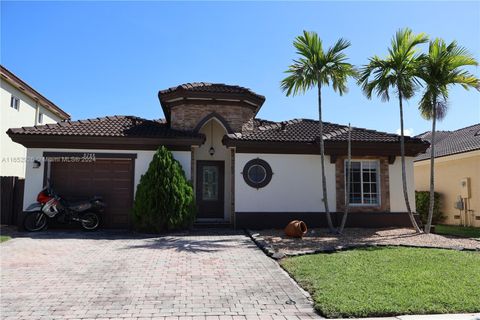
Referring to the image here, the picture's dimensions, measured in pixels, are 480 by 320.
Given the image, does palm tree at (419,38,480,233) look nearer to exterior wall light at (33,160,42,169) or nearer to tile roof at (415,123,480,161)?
tile roof at (415,123,480,161)

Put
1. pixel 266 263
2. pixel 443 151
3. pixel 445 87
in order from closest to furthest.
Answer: pixel 266 263
pixel 445 87
pixel 443 151

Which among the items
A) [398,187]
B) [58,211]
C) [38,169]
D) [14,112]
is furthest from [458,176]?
[14,112]

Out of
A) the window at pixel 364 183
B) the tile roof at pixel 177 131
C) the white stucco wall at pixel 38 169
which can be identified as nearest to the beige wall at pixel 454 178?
the tile roof at pixel 177 131

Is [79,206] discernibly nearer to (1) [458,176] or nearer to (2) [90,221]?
(2) [90,221]

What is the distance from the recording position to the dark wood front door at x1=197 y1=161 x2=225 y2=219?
1454 cm

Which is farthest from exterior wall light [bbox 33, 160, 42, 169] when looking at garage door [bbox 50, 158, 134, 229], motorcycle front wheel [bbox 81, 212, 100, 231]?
motorcycle front wheel [bbox 81, 212, 100, 231]

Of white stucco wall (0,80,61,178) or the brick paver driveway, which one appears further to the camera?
white stucco wall (0,80,61,178)

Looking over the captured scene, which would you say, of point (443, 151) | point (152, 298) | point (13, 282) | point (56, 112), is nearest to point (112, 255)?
point (13, 282)

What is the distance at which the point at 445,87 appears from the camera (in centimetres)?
1158

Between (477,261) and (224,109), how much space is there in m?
9.23

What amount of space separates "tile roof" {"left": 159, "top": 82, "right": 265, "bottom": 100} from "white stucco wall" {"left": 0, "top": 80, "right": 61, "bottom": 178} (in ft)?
27.9

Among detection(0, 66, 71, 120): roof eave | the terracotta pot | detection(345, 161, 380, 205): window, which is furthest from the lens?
detection(0, 66, 71, 120): roof eave

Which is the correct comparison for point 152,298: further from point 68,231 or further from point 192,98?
point 192,98

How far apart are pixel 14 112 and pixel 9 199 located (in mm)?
6653
